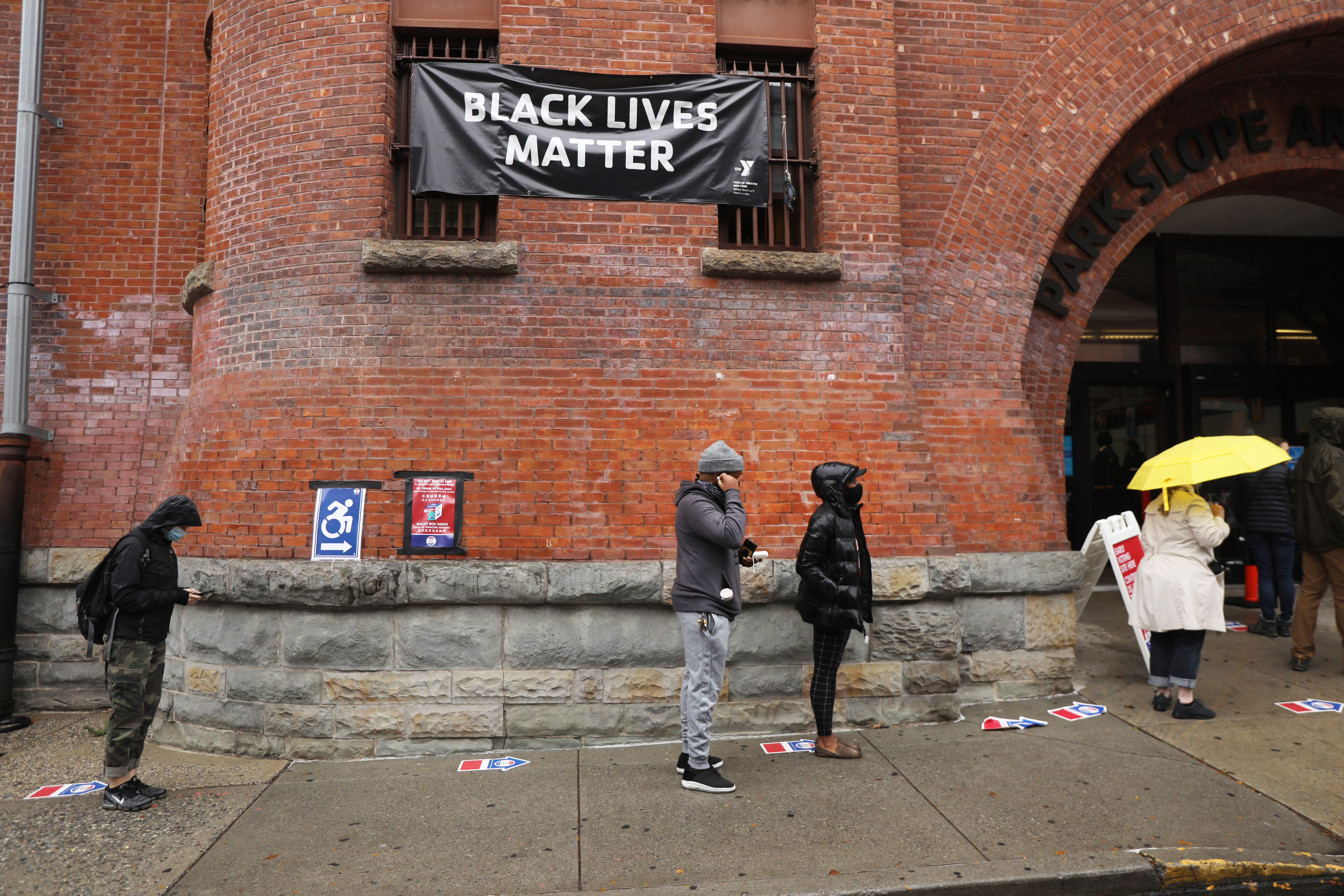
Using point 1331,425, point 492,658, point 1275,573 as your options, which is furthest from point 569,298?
point 1275,573

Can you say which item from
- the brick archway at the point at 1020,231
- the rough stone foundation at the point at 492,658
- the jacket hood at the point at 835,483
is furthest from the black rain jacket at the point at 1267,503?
the jacket hood at the point at 835,483

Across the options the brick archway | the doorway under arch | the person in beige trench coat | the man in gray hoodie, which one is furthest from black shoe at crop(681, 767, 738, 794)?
the doorway under arch

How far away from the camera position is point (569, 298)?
5.99 metres

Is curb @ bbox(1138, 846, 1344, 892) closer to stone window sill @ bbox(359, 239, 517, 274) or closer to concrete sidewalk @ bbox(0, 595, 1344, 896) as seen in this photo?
concrete sidewalk @ bbox(0, 595, 1344, 896)

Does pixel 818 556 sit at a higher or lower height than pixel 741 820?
higher

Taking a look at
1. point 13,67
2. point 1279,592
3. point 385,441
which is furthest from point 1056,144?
point 13,67

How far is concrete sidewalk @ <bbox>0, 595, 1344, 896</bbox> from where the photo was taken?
146 inches

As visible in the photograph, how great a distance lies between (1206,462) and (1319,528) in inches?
83.8

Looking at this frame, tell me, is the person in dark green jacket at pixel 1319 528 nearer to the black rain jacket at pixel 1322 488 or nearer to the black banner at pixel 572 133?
the black rain jacket at pixel 1322 488

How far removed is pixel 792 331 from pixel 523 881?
4134mm

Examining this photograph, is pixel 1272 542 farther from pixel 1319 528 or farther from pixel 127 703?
pixel 127 703

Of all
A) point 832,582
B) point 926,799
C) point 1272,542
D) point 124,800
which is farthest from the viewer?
point 1272,542

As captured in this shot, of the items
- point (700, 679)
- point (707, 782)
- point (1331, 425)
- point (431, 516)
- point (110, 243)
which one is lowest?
point (707, 782)

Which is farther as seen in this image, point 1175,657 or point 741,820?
point 1175,657
